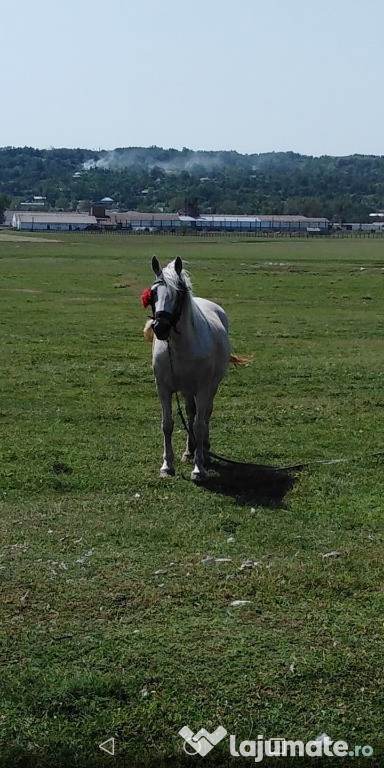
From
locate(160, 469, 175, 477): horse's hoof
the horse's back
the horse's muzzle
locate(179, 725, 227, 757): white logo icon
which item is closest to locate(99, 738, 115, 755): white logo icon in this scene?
locate(179, 725, 227, 757): white logo icon

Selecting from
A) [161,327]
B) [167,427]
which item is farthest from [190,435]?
[161,327]

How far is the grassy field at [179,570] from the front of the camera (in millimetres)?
6516

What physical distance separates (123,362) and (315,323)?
10.4 metres

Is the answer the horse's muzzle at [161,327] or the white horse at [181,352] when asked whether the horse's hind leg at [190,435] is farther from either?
the horse's muzzle at [161,327]

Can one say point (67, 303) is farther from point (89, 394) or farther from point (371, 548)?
point (371, 548)

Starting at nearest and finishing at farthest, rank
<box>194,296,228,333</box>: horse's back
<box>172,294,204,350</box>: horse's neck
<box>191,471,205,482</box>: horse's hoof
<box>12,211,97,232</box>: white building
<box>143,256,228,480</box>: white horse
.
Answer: <box>143,256,228,480</box>: white horse, <box>172,294,204,350</box>: horse's neck, <box>191,471,205,482</box>: horse's hoof, <box>194,296,228,333</box>: horse's back, <box>12,211,97,232</box>: white building

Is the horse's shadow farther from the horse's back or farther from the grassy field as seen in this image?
the horse's back

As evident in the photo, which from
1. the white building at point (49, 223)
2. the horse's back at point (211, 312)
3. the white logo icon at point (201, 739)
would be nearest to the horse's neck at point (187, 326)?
the horse's back at point (211, 312)

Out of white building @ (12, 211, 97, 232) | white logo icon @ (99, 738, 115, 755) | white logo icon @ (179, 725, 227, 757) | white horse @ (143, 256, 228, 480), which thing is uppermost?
white horse @ (143, 256, 228, 480)

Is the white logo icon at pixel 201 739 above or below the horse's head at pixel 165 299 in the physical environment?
below

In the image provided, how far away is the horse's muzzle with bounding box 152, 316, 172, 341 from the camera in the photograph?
38.2ft

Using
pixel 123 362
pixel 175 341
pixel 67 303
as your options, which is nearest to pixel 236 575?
pixel 175 341

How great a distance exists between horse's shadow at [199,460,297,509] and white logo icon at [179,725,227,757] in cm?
531

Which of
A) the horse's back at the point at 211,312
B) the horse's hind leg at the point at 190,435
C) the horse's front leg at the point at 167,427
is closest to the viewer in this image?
the horse's front leg at the point at 167,427
